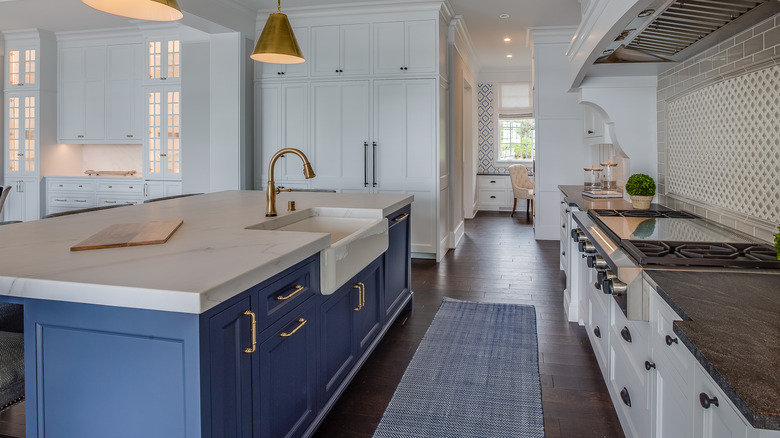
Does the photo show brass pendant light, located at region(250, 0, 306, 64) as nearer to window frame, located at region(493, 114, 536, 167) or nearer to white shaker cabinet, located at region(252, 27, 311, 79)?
white shaker cabinet, located at region(252, 27, 311, 79)

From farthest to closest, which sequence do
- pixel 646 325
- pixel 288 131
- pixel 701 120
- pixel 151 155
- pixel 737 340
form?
1. pixel 151 155
2. pixel 288 131
3. pixel 701 120
4. pixel 646 325
5. pixel 737 340

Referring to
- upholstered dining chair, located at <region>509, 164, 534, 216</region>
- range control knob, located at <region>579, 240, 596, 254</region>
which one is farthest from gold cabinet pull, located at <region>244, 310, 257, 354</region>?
upholstered dining chair, located at <region>509, 164, 534, 216</region>

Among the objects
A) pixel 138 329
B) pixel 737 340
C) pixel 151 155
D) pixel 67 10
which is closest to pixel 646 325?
pixel 737 340

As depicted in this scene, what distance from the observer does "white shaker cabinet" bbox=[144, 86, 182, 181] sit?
21.9 feet

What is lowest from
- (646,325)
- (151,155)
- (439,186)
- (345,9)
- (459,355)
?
(459,355)

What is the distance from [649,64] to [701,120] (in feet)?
1.71

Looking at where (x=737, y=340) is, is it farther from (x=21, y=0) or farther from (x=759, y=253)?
(x=21, y=0)

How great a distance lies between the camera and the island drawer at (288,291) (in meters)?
1.60

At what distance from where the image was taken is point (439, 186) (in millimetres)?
5812

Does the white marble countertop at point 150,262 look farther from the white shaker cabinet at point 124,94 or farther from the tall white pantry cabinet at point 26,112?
the tall white pantry cabinet at point 26,112

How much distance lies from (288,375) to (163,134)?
18.8ft

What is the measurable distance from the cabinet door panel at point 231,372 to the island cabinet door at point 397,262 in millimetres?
1651

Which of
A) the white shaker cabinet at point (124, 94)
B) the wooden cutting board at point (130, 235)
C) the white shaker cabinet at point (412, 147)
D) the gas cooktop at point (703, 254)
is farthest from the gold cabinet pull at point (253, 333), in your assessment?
the white shaker cabinet at point (124, 94)

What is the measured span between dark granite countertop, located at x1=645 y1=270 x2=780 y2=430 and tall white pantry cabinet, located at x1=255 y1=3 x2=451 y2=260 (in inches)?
172
